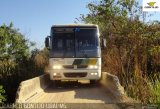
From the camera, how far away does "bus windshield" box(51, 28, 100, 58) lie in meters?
20.2

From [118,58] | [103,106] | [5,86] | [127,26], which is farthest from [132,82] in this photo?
[127,26]

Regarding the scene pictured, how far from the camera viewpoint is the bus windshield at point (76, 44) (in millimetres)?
20172

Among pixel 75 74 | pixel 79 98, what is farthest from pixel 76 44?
pixel 79 98

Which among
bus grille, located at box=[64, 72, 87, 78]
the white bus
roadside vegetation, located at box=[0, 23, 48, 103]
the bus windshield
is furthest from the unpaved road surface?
roadside vegetation, located at box=[0, 23, 48, 103]

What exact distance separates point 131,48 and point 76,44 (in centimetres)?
496

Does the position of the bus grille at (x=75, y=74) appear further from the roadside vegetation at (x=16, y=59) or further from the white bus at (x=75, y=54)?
the roadside vegetation at (x=16, y=59)

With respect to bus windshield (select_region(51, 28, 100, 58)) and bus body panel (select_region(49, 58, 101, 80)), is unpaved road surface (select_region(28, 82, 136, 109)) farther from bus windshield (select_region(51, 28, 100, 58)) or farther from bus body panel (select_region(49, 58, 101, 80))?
bus windshield (select_region(51, 28, 100, 58))

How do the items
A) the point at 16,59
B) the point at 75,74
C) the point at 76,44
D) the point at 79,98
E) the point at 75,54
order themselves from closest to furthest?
the point at 79,98
the point at 75,54
the point at 75,74
the point at 76,44
the point at 16,59

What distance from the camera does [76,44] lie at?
805 inches

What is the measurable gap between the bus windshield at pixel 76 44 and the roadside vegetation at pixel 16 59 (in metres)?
6.31

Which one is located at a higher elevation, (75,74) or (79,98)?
(75,74)

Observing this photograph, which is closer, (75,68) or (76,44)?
(75,68)

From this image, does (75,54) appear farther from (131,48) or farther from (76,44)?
(131,48)

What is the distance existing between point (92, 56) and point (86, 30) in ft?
4.68
